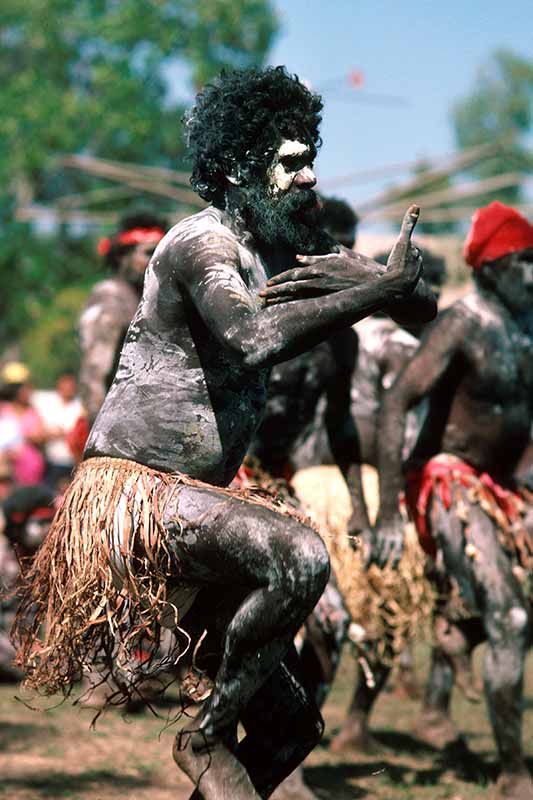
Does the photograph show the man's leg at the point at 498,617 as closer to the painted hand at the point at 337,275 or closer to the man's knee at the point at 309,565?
the man's knee at the point at 309,565

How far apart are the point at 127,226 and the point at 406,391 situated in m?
2.54

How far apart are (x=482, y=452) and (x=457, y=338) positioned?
1.77 feet

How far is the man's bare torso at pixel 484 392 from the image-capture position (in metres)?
6.44

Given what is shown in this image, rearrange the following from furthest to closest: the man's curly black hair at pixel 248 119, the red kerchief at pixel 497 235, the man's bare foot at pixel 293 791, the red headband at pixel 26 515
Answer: the red headband at pixel 26 515 → the red kerchief at pixel 497 235 → the man's bare foot at pixel 293 791 → the man's curly black hair at pixel 248 119

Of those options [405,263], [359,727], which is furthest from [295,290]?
[359,727]

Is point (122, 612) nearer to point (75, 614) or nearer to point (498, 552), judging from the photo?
point (75, 614)

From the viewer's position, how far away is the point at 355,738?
721 centimetres

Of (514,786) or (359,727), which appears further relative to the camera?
(359,727)

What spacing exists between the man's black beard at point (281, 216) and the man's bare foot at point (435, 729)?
3885mm

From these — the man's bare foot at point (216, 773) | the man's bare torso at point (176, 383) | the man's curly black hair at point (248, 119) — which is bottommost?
the man's bare foot at point (216, 773)

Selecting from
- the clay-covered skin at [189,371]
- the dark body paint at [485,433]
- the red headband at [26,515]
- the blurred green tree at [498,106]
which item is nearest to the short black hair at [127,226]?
the red headband at [26,515]

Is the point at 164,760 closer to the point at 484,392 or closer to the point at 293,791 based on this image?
the point at 293,791

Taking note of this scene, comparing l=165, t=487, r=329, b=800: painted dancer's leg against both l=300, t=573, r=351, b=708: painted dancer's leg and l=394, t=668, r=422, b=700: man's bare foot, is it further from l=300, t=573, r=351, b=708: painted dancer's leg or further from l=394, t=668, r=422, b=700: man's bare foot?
l=394, t=668, r=422, b=700: man's bare foot

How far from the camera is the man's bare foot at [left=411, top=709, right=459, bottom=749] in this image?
292 inches
